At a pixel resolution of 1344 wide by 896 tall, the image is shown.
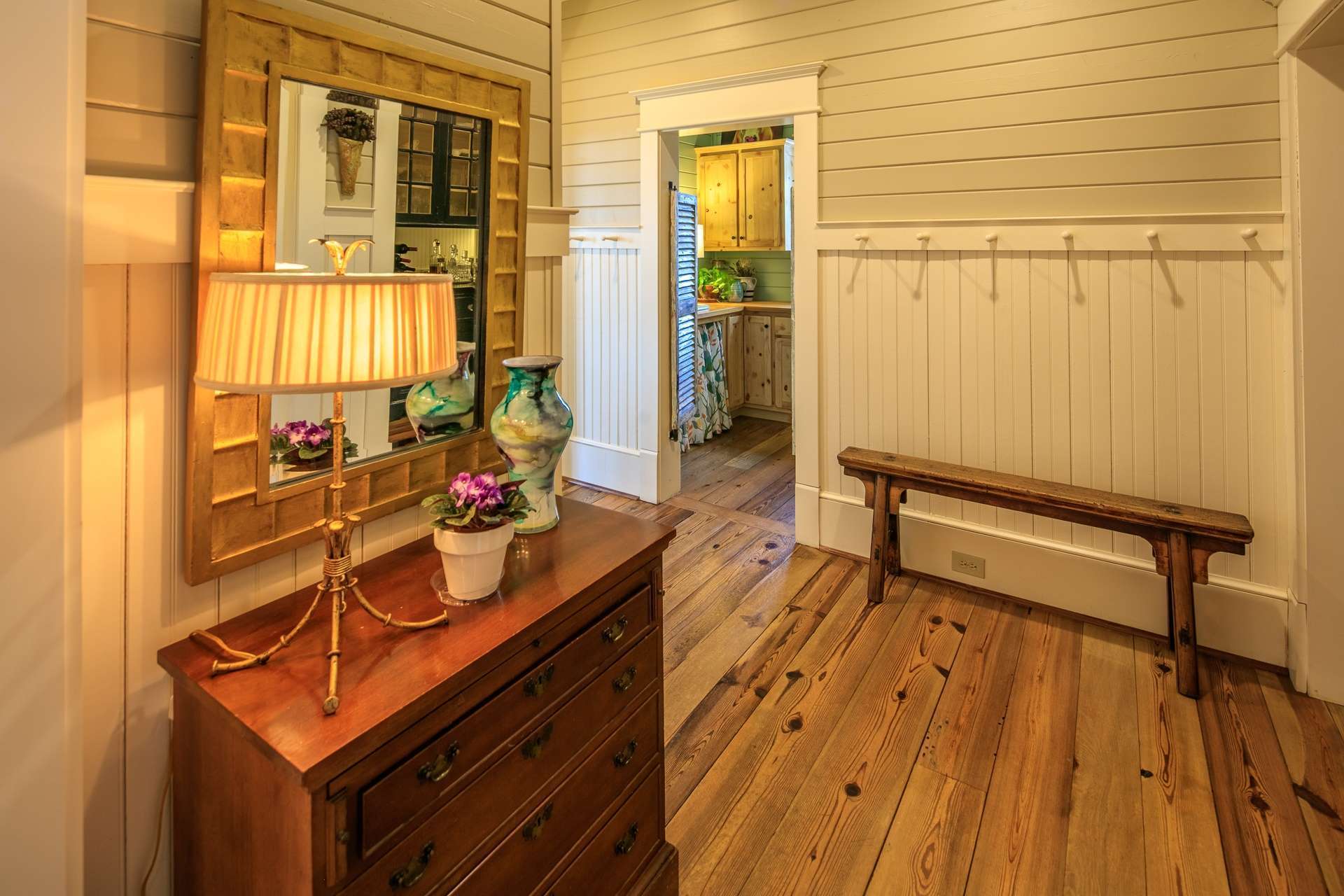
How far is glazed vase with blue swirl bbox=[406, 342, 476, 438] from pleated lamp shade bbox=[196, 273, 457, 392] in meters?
0.45

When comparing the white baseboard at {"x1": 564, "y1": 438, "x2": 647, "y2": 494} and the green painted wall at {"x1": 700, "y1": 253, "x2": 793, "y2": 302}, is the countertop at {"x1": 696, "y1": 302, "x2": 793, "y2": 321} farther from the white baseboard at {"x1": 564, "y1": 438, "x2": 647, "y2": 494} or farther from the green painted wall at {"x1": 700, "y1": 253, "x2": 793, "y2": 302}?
the white baseboard at {"x1": 564, "y1": 438, "x2": 647, "y2": 494}

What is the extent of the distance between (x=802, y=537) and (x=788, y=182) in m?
3.53

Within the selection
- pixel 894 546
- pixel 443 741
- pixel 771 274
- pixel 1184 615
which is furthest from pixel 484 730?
pixel 771 274

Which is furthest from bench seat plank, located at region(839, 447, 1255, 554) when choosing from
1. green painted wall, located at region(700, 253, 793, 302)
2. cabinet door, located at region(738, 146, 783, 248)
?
green painted wall, located at region(700, 253, 793, 302)

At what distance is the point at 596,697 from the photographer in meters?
1.28

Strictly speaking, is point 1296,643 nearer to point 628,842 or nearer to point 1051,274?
point 1051,274

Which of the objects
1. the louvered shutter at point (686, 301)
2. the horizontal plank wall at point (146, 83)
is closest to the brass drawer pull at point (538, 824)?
the horizontal plank wall at point (146, 83)

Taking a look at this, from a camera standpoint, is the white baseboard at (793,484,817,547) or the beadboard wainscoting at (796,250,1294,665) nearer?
the beadboard wainscoting at (796,250,1294,665)

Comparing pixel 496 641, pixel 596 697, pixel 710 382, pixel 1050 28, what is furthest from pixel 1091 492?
pixel 710 382

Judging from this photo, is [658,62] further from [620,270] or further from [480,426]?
[480,426]

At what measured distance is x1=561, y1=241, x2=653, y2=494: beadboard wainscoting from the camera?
403 cm

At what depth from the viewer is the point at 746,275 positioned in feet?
21.1

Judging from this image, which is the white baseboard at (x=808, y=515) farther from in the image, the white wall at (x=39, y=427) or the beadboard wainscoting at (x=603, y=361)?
the white wall at (x=39, y=427)

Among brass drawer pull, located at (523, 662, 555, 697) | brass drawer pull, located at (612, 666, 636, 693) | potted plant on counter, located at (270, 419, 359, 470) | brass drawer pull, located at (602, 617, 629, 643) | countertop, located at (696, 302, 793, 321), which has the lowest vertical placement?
brass drawer pull, located at (612, 666, 636, 693)
